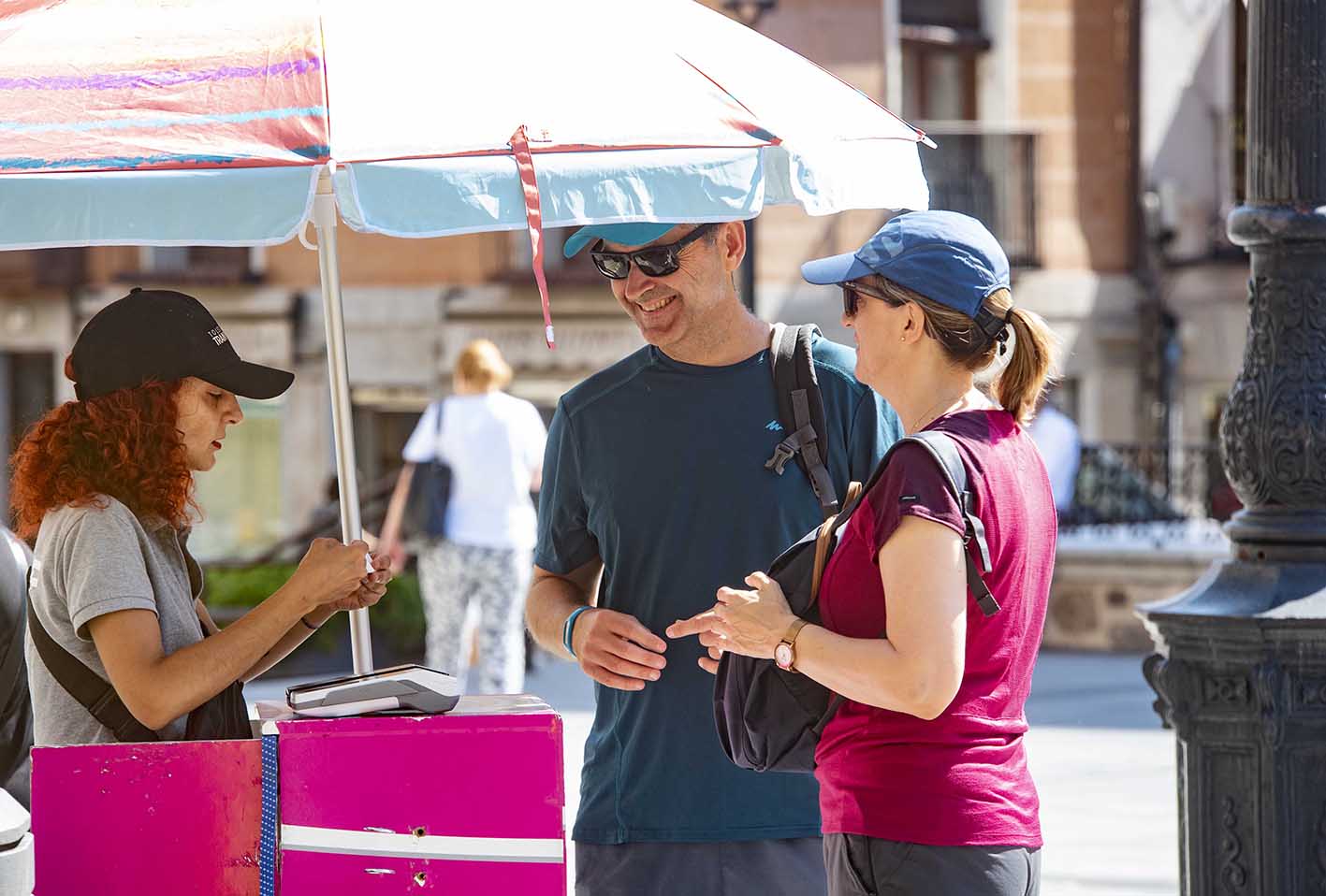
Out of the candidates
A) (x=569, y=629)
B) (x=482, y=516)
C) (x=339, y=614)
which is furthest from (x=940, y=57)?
(x=569, y=629)

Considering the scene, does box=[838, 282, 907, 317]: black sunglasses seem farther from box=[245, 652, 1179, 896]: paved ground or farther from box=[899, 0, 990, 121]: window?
box=[899, 0, 990, 121]: window

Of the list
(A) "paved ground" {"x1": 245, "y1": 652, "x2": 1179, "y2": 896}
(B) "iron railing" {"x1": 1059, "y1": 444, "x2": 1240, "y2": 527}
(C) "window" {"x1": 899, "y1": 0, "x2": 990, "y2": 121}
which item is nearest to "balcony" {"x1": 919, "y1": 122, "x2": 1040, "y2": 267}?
(C) "window" {"x1": 899, "y1": 0, "x2": 990, "y2": 121}

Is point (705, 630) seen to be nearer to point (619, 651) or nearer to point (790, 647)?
point (790, 647)

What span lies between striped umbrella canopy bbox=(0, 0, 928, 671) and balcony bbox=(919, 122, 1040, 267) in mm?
16025

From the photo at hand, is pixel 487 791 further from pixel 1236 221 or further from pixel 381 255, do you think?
pixel 381 255

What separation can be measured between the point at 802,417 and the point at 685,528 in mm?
295

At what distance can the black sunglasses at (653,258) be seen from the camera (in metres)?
3.59

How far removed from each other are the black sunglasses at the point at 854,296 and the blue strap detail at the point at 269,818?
1.13m

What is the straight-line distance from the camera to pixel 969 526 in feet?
9.32

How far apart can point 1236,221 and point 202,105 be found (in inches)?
120

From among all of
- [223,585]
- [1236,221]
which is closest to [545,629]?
[1236,221]

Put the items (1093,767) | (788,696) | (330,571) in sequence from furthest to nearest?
(1093,767)
(330,571)
(788,696)

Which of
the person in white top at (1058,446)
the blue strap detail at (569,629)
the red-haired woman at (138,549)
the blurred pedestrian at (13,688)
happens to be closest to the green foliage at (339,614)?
the person in white top at (1058,446)

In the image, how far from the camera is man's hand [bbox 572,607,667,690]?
3.38m
